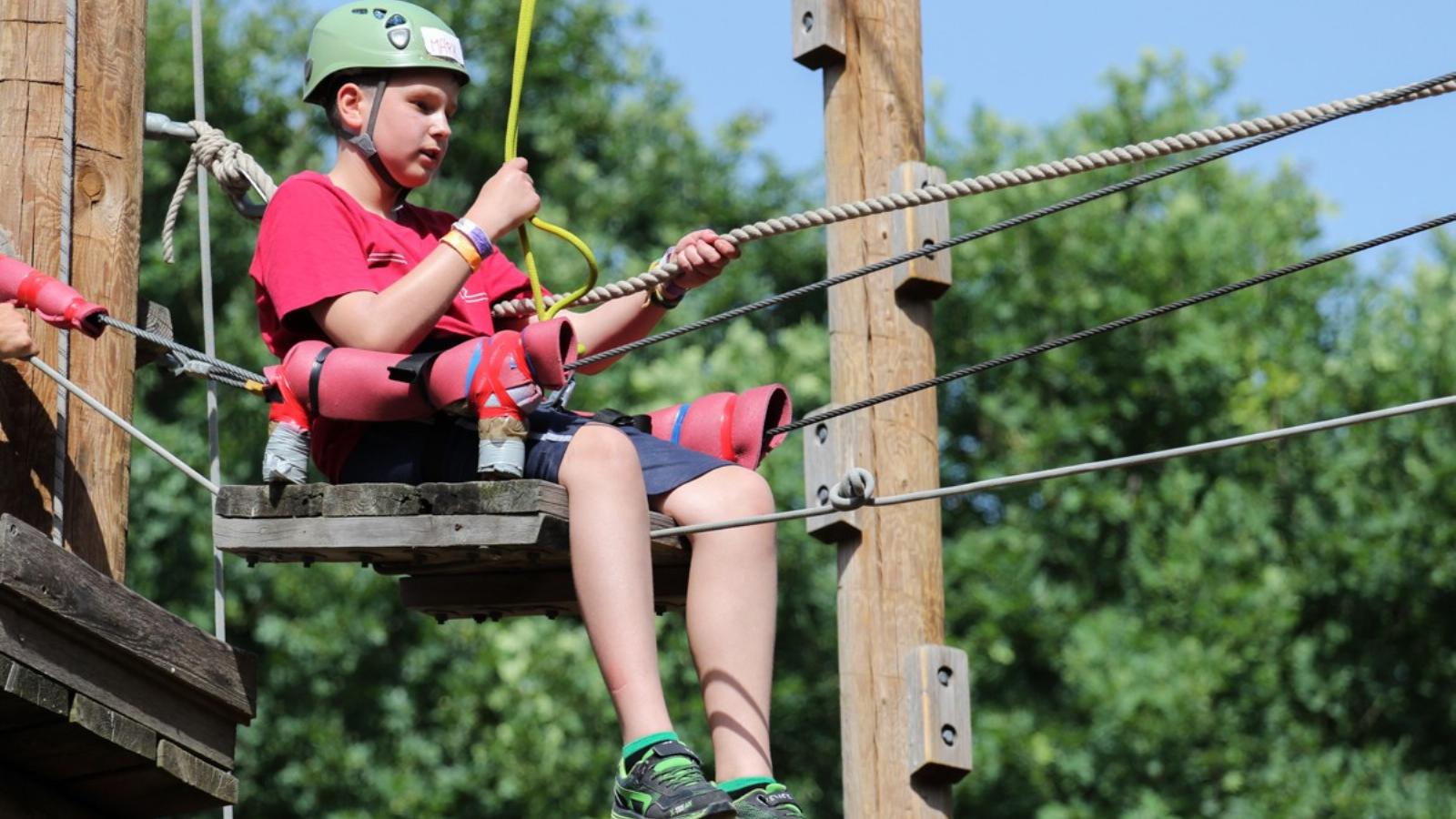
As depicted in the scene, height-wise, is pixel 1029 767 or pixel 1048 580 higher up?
pixel 1048 580

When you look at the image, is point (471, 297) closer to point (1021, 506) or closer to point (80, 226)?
point (80, 226)

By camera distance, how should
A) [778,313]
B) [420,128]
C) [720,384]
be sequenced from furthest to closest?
[778,313]
[720,384]
[420,128]

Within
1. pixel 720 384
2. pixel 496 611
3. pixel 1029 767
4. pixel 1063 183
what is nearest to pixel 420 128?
pixel 496 611

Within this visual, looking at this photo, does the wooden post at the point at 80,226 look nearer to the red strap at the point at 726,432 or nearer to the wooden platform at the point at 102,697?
the wooden platform at the point at 102,697

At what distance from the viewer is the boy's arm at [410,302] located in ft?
12.3

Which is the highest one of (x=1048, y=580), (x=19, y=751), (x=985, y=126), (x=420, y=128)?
(x=985, y=126)

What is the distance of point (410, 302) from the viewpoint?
3.75 metres

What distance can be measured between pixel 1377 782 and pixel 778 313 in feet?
18.8

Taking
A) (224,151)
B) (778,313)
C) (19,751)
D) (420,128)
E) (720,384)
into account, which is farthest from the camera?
(778,313)

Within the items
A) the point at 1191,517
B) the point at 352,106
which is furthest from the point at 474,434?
the point at 1191,517

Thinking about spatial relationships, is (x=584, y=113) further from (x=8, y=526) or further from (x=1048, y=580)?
(x=8, y=526)

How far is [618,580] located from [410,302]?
57 centimetres

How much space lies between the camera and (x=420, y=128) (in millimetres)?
4125

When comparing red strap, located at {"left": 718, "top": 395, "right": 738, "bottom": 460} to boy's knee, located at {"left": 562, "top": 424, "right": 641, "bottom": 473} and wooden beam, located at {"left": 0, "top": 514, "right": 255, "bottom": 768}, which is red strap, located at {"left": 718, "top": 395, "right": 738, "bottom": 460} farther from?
wooden beam, located at {"left": 0, "top": 514, "right": 255, "bottom": 768}
